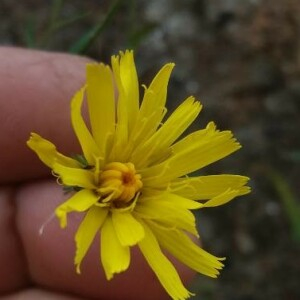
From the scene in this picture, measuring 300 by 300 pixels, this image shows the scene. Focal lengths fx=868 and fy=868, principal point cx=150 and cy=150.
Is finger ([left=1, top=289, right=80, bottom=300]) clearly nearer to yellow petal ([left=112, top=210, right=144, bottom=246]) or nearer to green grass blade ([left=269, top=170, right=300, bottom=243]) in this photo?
yellow petal ([left=112, top=210, right=144, bottom=246])

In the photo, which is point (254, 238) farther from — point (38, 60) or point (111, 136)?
point (111, 136)

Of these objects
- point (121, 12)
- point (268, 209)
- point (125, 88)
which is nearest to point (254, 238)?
point (268, 209)

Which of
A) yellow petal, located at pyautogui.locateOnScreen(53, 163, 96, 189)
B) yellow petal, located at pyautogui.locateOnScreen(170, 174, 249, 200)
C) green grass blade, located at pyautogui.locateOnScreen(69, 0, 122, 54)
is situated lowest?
yellow petal, located at pyautogui.locateOnScreen(170, 174, 249, 200)

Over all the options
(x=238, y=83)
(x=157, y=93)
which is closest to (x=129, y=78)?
(x=157, y=93)

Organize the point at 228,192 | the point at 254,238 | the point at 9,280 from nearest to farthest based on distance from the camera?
the point at 228,192 < the point at 9,280 < the point at 254,238

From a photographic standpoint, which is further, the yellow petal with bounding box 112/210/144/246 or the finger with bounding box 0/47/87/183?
the finger with bounding box 0/47/87/183

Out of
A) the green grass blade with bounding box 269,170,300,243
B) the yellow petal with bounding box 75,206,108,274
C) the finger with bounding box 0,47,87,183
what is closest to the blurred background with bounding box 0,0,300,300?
the green grass blade with bounding box 269,170,300,243

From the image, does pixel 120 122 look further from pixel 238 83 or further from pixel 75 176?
pixel 238 83
